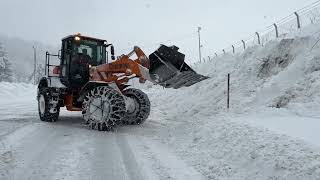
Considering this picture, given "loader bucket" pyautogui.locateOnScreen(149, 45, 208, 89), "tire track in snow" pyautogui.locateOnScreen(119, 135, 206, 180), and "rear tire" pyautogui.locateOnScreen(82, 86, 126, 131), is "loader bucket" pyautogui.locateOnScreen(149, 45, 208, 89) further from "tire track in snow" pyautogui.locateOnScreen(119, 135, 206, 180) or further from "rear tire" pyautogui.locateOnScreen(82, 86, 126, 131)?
"tire track in snow" pyautogui.locateOnScreen(119, 135, 206, 180)

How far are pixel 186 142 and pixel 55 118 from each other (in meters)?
6.35

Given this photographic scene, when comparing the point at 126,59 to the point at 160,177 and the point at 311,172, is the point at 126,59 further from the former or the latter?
the point at 311,172

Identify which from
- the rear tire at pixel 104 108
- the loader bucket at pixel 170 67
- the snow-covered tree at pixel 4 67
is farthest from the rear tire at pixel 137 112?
the snow-covered tree at pixel 4 67

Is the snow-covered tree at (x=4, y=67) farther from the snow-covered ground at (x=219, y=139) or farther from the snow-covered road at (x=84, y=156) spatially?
the snow-covered road at (x=84, y=156)

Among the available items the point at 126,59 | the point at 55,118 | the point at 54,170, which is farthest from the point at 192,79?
the point at 54,170

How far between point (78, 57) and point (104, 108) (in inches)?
124

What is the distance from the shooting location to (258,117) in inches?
411

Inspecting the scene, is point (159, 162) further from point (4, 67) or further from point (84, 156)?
point (4, 67)

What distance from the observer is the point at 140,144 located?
10000mm

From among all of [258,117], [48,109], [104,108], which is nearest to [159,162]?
[258,117]

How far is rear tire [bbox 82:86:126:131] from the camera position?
11.8 meters

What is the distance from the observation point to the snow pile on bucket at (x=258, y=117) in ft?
21.3

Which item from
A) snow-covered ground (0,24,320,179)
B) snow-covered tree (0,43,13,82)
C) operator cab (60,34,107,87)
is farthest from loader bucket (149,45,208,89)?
snow-covered tree (0,43,13,82)

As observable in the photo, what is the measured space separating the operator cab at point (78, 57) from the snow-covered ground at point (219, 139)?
1640mm
